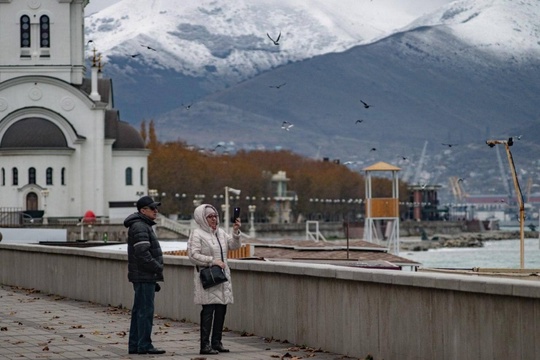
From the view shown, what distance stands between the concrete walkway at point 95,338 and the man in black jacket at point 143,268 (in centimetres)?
32

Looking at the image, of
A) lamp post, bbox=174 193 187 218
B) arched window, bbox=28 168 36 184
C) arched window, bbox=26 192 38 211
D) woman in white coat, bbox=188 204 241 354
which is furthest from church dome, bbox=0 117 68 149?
woman in white coat, bbox=188 204 241 354

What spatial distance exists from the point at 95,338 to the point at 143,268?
2.45 metres

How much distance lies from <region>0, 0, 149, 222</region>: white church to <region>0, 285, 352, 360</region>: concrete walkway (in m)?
90.1

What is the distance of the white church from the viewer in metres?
119

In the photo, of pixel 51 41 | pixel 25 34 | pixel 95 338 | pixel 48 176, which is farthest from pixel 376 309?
pixel 25 34

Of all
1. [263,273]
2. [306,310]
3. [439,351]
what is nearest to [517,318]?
[439,351]

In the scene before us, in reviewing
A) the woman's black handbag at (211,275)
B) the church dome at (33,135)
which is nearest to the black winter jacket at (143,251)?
the woman's black handbag at (211,275)

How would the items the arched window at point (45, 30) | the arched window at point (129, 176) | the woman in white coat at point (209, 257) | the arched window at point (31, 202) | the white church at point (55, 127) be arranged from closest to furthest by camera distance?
the woman in white coat at point (209, 257), the arched window at point (31, 202), the white church at point (55, 127), the arched window at point (45, 30), the arched window at point (129, 176)

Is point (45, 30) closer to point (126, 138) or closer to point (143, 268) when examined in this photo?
point (126, 138)

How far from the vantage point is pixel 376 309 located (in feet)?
65.6

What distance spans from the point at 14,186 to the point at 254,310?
97.4 metres

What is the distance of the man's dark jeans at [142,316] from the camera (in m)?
21.2

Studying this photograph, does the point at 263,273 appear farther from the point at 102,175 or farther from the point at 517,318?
the point at 102,175

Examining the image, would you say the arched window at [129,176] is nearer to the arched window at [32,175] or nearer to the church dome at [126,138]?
the church dome at [126,138]
